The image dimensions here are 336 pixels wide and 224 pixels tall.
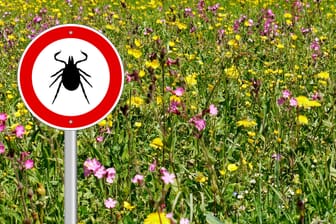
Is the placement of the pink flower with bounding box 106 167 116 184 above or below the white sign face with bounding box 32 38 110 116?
below

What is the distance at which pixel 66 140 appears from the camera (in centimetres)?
188

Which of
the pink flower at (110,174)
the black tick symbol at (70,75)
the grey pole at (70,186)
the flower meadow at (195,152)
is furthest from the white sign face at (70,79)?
the pink flower at (110,174)

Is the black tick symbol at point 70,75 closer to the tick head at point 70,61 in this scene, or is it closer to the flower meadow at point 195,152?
the tick head at point 70,61

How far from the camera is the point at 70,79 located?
1.87 meters

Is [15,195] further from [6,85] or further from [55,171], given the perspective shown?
[6,85]

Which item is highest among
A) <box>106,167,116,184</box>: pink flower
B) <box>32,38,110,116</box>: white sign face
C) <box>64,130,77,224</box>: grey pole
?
<box>32,38,110,116</box>: white sign face

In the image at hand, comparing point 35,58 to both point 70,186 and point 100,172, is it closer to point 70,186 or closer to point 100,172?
→ point 70,186

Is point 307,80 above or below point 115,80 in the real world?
above

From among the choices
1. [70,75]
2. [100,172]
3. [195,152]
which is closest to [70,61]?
[70,75]

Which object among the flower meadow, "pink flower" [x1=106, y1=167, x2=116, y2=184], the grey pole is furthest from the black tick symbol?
"pink flower" [x1=106, y1=167, x2=116, y2=184]

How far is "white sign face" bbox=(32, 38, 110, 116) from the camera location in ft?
6.17

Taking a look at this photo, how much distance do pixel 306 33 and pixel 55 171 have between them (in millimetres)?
2990

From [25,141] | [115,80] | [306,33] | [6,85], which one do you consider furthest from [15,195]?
[306,33]

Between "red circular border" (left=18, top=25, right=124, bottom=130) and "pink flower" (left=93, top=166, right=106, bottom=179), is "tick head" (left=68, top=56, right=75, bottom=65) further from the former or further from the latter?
"pink flower" (left=93, top=166, right=106, bottom=179)
